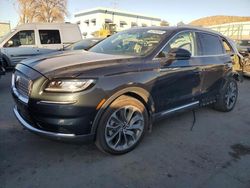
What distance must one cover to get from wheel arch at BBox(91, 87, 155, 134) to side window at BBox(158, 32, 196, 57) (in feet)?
2.25

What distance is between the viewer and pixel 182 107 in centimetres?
391

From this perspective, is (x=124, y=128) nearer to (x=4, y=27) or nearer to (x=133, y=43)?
(x=133, y=43)

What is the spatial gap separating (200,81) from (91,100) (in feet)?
7.59

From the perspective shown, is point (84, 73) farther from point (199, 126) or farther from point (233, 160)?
point (199, 126)

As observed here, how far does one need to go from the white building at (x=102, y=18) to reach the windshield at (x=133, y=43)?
50.3 m

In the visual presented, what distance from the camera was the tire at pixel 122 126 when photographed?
9.59ft

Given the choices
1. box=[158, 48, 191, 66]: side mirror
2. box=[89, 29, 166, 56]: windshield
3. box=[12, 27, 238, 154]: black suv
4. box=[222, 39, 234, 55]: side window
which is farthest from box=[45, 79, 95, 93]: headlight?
box=[222, 39, 234, 55]: side window

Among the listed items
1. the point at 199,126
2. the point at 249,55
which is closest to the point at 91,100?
the point at 199,126

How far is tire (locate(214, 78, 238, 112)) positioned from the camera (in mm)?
4988

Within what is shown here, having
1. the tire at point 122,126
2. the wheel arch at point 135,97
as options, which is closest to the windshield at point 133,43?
the wheel arch at point 135,97

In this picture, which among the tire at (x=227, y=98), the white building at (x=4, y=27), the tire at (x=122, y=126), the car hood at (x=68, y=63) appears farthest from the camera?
the white building at (x=4, y=27)

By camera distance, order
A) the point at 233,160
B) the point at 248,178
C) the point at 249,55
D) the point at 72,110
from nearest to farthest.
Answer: the point at 72,110, the point at 248,178, the point at 233,160, the point at 249,55

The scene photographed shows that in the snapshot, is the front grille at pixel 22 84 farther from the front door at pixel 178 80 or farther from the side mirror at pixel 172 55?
the side mirror at pixel 172 55

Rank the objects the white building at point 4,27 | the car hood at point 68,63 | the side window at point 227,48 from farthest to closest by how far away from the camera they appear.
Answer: the white building at point 4,27, the side window at point 227,48, the car hood at point 68,63
